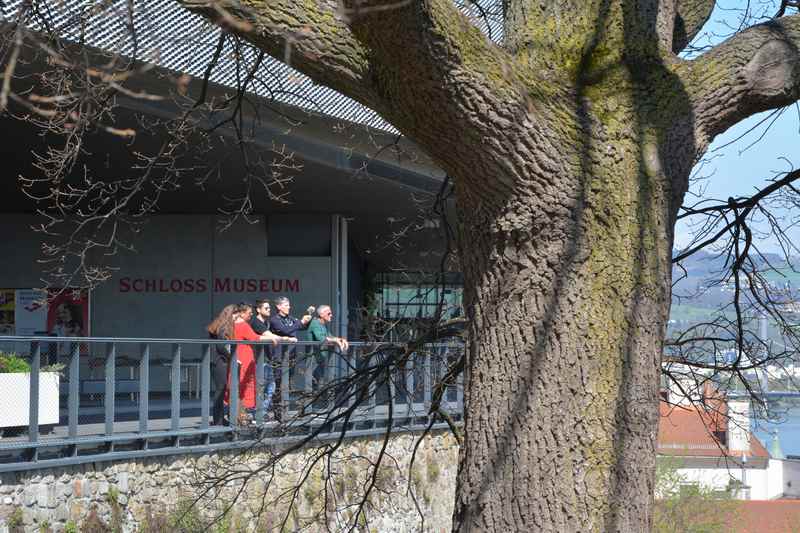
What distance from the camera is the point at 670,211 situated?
456cm

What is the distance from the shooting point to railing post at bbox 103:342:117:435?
10.5 m

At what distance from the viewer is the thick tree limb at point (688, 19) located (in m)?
5.98

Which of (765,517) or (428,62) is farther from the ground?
(428,62)

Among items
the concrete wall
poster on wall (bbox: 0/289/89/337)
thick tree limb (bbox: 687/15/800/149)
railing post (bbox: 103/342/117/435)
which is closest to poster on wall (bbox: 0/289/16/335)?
poster on wall (bbox: 0/289/89/337)

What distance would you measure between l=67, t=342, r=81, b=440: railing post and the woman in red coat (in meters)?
2.00

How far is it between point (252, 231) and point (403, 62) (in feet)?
61.7

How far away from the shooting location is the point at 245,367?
12125mm

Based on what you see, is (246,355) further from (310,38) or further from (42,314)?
(42,314)

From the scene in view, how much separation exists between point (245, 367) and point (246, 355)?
0.45ft

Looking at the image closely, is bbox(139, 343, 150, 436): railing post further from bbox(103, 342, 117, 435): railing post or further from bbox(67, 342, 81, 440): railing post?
bbox(67, 342, 81, 440): railing post

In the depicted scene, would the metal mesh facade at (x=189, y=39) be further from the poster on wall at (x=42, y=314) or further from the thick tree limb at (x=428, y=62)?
the poster on wall at (x=42, y=314)

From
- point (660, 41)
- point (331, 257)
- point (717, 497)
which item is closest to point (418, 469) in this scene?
point (331, 257)

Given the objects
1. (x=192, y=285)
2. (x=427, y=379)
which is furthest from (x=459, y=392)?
(x=192, y=285)

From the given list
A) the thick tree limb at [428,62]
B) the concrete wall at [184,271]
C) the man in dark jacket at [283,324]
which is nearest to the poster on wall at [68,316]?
the concrete wall at [184,271]
